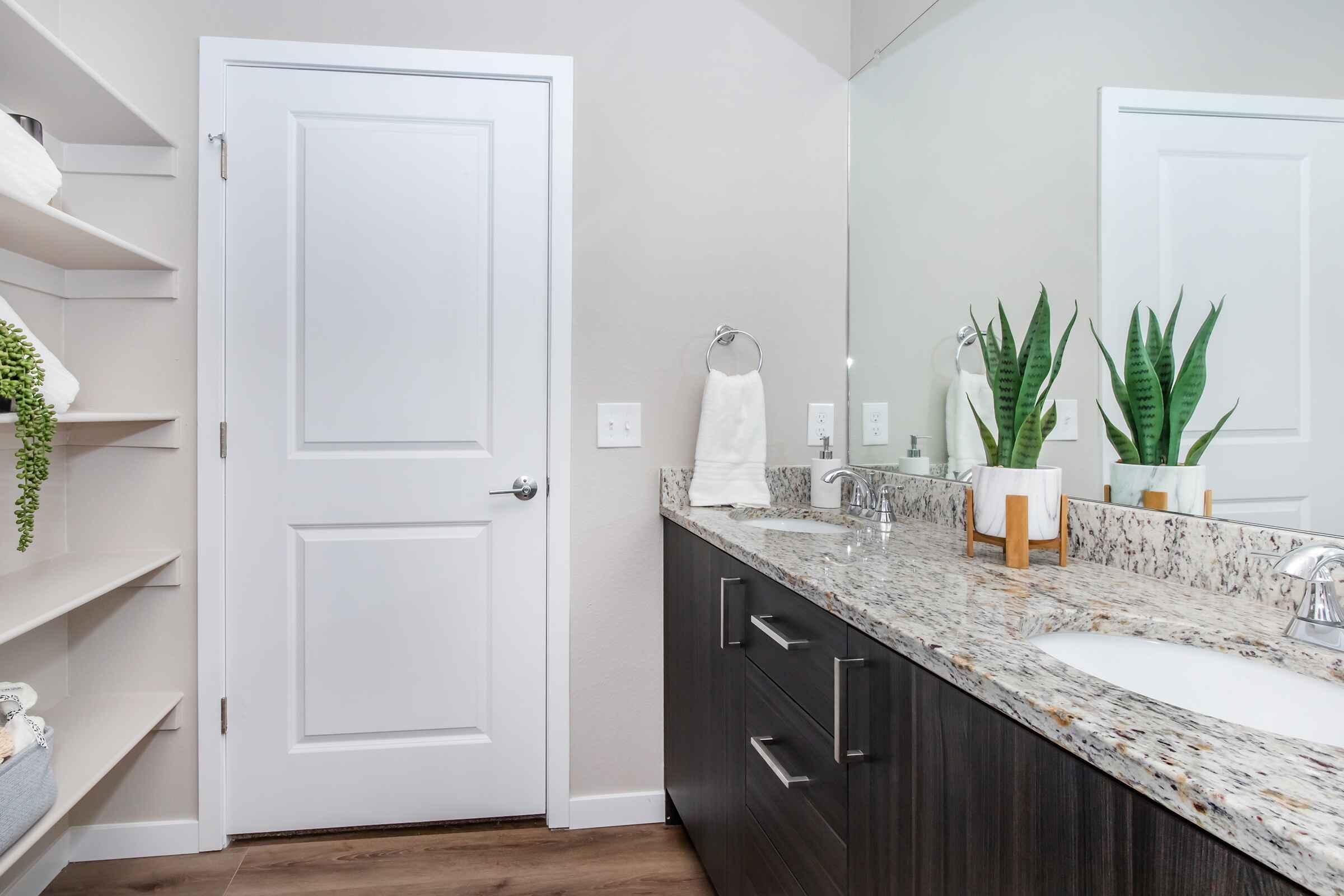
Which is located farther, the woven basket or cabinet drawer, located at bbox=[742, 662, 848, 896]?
the woven basket

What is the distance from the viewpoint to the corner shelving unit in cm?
132

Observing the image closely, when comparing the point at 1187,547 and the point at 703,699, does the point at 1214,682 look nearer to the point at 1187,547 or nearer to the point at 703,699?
the point at 1187,547

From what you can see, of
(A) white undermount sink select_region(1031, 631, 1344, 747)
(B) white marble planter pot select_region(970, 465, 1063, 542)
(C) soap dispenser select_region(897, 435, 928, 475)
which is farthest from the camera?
(C) soap dispenser select_region(897, 435, 928, 475)

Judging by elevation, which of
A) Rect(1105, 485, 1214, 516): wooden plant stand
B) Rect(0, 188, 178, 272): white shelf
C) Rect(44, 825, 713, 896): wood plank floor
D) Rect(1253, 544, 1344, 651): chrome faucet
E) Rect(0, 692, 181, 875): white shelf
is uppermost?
Rect(0, 188, 178, 272): white shelf

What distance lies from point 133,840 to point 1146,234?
8.19 feet

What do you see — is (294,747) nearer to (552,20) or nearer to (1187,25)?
(552,20)

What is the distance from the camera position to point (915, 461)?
6.12 ft

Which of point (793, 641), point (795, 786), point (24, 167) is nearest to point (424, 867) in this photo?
point (795, 786)

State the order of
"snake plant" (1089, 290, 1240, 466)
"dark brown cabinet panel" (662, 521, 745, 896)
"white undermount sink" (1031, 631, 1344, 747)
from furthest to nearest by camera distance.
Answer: "dark brown cabinet panel" (662, 521, 745, 896)
"snake plant" (1089, 290, 1240, 466)
"white undermount sink" (1031, 631, 1344, 747)

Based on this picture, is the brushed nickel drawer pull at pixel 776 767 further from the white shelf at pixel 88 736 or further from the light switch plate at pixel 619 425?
the white shelf at pixel 88 736

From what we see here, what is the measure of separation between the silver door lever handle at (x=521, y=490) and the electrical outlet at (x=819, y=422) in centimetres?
78

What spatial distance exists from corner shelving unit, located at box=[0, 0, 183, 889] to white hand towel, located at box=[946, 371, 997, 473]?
70.5 inches

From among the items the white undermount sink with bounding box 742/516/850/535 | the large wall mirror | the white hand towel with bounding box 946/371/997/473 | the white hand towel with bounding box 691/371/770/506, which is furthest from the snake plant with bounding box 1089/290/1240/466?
the white hand towel with bounding box 691/371/770/506

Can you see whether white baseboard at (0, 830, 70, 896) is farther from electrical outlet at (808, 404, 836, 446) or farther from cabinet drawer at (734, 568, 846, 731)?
electrical outlet at (808, 404, 836, 446)
